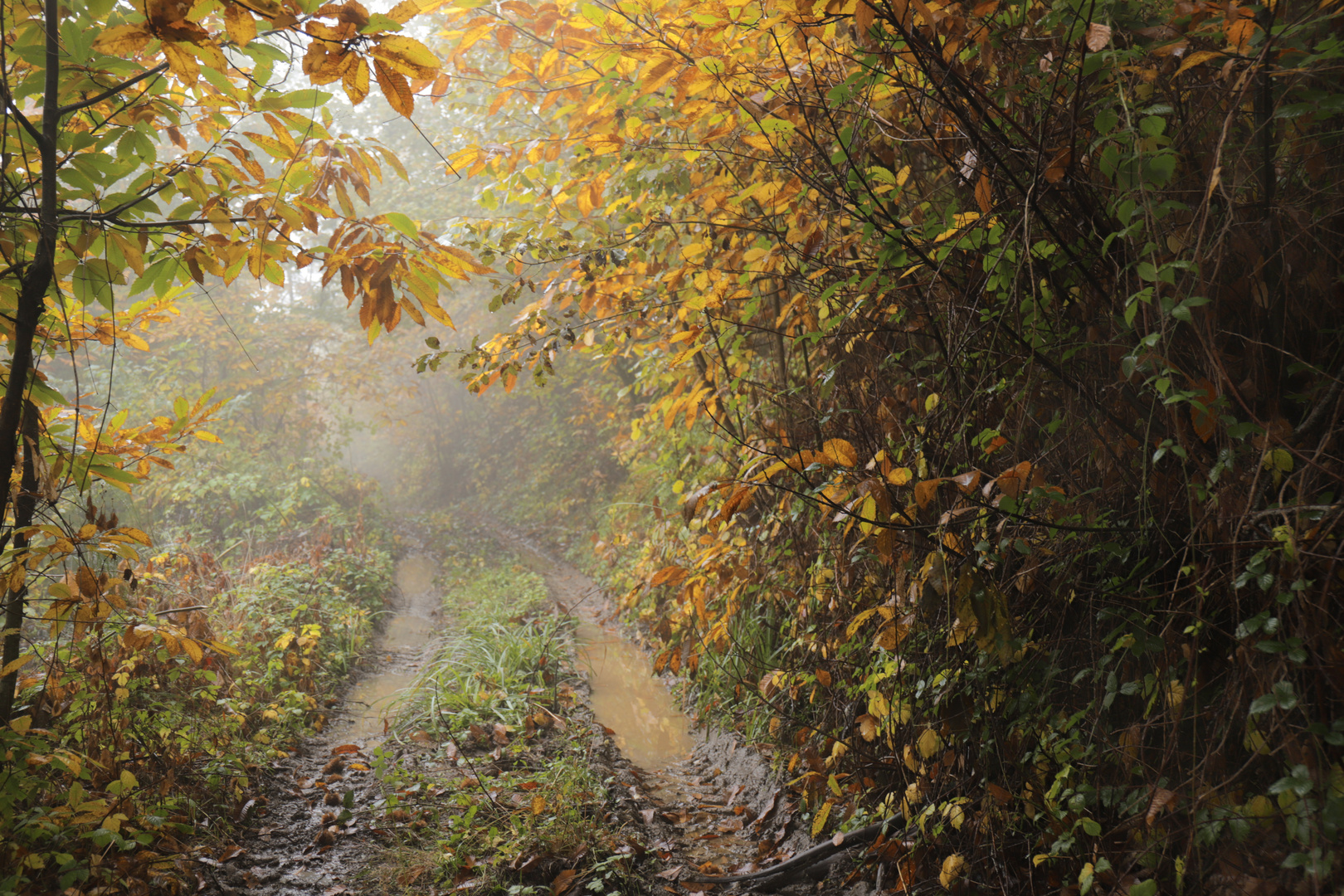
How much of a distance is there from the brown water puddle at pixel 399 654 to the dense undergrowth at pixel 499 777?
0.87 ft

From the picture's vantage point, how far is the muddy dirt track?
3.04 meters

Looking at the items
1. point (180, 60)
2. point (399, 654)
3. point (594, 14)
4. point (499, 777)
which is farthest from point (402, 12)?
point (399, 654)

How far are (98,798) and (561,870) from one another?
1.82 metres

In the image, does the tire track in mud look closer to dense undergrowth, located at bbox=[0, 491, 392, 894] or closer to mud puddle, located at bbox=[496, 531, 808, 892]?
mud puddle, located at bbox=[496, 531, 808, 892]

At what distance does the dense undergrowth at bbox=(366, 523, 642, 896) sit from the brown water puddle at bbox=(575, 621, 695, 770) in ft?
0.93

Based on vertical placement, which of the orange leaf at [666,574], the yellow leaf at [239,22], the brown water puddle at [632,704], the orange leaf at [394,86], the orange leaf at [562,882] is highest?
the yellow leaf at [239,22]

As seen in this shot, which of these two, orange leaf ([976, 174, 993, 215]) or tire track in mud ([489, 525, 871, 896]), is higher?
orange leaf ([976, 174, 993, 215])

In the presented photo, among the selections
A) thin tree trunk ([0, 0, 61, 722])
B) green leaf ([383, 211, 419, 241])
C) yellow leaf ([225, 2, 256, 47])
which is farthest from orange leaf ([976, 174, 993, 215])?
thin tree trunk ([0, 0, 61, 722])

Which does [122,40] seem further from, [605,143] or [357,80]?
[605,143]

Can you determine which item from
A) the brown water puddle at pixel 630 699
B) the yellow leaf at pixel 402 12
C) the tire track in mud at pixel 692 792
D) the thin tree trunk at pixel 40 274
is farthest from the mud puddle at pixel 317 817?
the yellow leaf at pixel 402 12

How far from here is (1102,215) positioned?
6.23 feet

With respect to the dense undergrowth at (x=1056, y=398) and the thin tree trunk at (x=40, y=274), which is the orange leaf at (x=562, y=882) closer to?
the dense undergrowth at (x=1056, y=398)

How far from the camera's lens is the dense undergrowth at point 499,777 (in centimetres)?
299

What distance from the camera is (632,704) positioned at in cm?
582
